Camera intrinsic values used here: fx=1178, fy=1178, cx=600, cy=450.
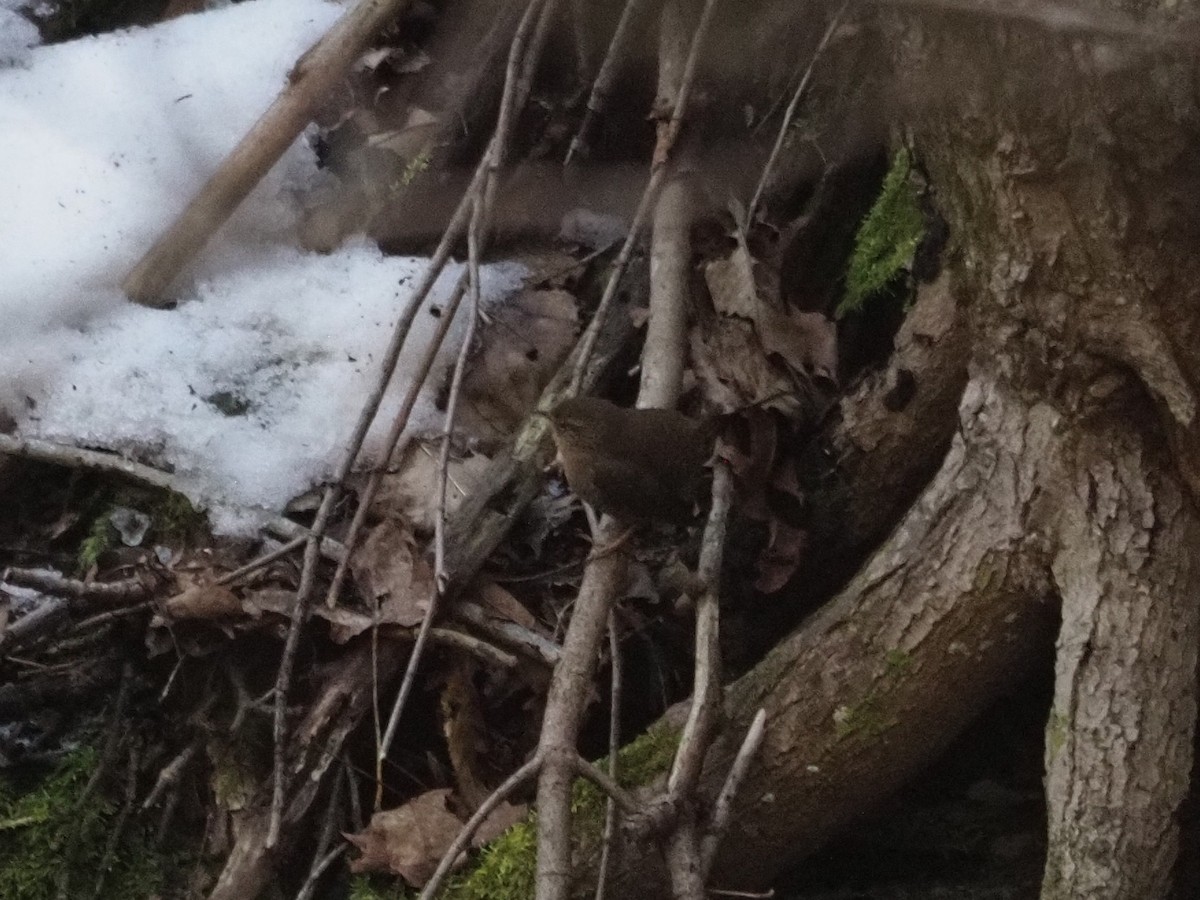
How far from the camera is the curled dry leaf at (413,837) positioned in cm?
212

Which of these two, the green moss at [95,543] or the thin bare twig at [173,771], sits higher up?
the green moss at [95,543]

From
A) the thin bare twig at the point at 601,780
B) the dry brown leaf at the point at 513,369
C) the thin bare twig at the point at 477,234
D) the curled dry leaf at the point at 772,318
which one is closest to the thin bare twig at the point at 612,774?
the thin bare twig at the point at 601,780

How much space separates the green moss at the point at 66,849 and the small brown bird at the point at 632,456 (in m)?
1.13

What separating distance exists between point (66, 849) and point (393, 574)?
0.81 m

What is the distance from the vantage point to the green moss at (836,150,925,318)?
2435 millimetres

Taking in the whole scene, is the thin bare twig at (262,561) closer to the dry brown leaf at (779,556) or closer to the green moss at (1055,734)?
the dry brown leaf at (779,556)

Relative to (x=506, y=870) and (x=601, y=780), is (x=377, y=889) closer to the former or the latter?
(x=506, y=870)

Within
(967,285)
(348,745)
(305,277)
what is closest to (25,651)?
(348,745)

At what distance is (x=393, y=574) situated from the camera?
7.91 feet

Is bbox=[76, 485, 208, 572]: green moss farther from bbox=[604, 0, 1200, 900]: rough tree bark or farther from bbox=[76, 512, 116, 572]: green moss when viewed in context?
bbox=[604, 0, 1200, 900]: rough tree bark

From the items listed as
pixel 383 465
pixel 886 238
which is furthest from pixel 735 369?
pixel 383 465

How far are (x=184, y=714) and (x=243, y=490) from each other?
0.49m

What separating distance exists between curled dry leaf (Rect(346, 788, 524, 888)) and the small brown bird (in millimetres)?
610

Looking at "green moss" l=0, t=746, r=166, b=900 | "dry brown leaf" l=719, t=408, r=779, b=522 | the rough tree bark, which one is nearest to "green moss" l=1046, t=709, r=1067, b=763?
the rough tree bark
